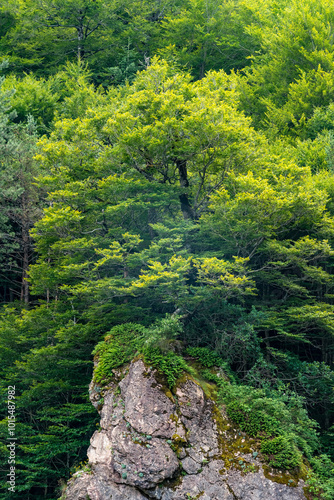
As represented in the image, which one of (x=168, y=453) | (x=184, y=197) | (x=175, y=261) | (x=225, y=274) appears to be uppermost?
(x=184, y=197)

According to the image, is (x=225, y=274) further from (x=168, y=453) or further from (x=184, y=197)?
(x=168, y=453)

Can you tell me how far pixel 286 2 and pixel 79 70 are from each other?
1166cm

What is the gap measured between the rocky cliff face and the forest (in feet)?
1.76

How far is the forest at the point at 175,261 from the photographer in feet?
36.1

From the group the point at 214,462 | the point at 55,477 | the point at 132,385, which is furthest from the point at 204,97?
the point at 55,477

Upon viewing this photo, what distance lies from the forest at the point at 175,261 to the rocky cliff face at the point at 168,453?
54cm

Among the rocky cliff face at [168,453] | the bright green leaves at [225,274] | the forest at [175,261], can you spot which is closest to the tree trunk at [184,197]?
the forest at [175,261]

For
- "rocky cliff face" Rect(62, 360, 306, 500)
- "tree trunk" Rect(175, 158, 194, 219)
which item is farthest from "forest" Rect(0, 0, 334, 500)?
"rocky cliff face" Rect(62, 360, 306, 500)

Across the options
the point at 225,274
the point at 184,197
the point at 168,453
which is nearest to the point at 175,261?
the point at 225,274

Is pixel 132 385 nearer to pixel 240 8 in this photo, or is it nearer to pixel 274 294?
pixel 274 294

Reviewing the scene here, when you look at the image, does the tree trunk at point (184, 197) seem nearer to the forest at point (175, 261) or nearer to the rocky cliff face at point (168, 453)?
the forest at point (175, 261)

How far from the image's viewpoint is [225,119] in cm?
1172

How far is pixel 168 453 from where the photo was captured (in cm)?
940

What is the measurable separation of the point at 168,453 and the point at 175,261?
463 cm
